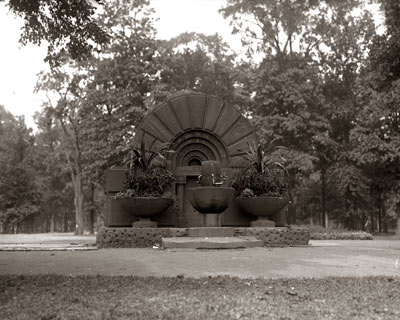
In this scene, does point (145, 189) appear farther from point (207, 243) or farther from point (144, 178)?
point (207, 243)

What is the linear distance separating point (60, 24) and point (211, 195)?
5091 millimetres

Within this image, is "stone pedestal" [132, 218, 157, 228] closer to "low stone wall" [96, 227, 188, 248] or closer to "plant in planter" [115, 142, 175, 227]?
"plant in planter" [115, 142, 175, 227]

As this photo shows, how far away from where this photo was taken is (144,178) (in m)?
11.0

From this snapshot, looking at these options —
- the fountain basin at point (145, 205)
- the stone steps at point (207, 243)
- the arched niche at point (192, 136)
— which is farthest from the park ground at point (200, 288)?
the arched niche at point (192, 136)

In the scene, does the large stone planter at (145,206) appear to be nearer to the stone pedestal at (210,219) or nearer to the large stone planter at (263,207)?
the stone pedestal at (210,219)

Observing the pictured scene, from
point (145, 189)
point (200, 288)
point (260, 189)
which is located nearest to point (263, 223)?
point (260, 189)

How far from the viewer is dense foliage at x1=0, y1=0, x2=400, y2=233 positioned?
23188 mm

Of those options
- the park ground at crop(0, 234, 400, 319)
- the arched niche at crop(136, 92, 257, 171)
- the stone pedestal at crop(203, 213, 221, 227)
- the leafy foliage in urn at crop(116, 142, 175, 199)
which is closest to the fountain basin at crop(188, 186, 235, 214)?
the stone pedestal at crop(203, 213, 221, 227)

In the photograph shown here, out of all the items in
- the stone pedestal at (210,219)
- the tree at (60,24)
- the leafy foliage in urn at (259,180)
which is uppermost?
the tree at (60,24)

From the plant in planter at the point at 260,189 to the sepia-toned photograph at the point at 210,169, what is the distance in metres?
0.04

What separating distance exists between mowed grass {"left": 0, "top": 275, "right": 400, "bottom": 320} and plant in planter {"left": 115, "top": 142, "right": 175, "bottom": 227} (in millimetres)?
5075

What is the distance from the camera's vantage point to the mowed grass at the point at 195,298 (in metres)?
4.12

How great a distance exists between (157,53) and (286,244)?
18380mm

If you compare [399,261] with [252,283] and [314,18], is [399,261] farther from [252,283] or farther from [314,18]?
[314,18]
